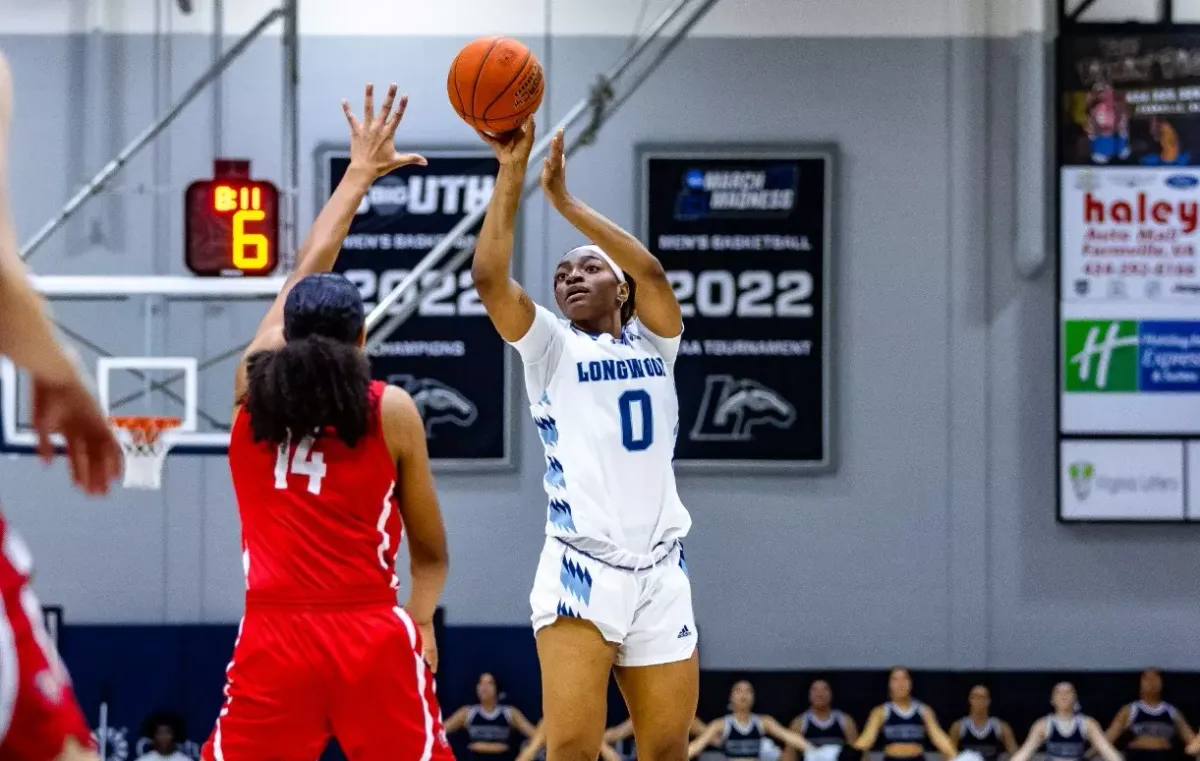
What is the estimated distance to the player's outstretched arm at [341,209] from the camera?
386 cm

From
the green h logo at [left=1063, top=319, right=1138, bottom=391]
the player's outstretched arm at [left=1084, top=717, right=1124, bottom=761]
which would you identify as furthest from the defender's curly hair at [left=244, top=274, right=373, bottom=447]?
the green h logo at [left=1063, top=319, right=1138, bottom=391]

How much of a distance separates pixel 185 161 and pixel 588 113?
3007 millimetres

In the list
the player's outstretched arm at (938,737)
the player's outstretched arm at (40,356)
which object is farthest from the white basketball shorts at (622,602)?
the player's outstretched arm at (938,737)

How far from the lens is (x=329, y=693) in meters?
3.53

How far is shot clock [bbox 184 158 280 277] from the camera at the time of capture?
8.56m

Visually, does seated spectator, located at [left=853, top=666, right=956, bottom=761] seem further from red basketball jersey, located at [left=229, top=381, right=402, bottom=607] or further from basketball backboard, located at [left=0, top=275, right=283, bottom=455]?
Answer: red basketball jersey, located at [left=229, top=381, right=402, bottom=607]

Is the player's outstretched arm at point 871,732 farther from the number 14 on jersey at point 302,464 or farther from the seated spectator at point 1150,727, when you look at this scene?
the number 14 on jersey at point 302,464

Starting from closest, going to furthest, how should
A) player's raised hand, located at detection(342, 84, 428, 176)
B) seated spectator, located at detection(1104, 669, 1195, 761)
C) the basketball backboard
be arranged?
player's raised hand, located at detection(342, 84, 428, 176), the basketball backboard, seated spectator, located at detection(1104, 669, 1195, 761)

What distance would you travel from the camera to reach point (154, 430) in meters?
8.58

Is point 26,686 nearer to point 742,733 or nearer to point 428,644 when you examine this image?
point 428,644

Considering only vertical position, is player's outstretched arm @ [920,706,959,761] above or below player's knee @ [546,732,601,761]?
below

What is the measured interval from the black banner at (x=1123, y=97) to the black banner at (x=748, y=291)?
6.07ft

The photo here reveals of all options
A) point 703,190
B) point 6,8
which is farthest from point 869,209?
point 6,8

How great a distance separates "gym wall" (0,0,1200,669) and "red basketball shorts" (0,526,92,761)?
9612 mm
